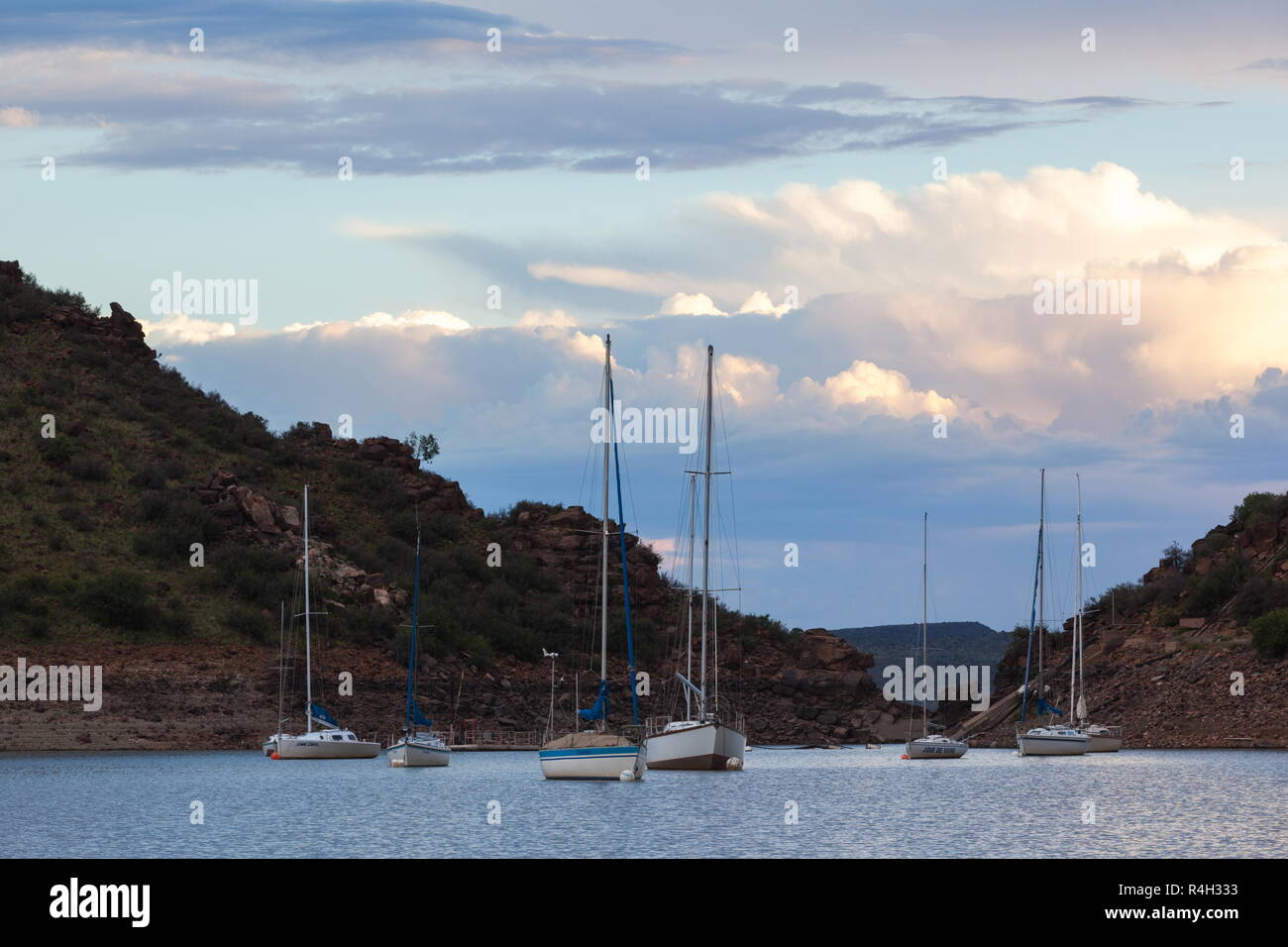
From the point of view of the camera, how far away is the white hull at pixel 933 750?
97.6 m

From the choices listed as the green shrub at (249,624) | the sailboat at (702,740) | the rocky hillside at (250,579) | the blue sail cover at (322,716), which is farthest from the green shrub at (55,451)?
the sailboat at (702,740)

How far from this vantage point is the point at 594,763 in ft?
201

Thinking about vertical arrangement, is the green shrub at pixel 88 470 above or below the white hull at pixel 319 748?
above

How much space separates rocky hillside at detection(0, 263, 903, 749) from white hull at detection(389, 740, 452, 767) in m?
12.6

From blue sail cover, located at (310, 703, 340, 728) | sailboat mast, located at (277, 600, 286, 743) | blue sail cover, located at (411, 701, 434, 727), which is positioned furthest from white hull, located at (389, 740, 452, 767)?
sailboat mast, located at (277, 600, 286, 743)

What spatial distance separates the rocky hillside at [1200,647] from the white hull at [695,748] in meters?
43.7

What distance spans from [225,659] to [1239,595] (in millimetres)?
67566

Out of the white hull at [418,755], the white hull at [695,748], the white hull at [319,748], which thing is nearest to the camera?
the white hull at [695,748]

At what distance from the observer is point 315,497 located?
126 m

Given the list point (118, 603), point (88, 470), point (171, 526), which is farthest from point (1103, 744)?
point (88, 470)

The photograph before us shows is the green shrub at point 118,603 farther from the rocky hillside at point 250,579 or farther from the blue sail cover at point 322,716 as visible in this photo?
the blue sail cover at point 322,716

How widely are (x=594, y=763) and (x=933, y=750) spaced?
139 ft
